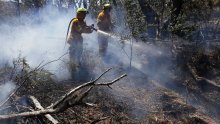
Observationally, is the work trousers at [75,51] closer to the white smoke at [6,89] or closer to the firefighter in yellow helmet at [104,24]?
the firefighter in yellow helmet at [104,24]

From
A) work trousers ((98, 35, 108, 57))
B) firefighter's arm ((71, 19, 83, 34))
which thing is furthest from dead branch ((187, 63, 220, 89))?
firefighter's arm ((71, 19, 83, 34))

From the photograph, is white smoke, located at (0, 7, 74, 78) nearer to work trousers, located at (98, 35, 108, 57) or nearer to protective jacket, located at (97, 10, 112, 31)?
work trousers, located at (98, 35, 108, 57)

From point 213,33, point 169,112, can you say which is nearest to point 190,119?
point 169,112

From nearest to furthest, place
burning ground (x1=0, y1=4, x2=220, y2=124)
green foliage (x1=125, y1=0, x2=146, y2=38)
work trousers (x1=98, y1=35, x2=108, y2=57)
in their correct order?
burning ground (x1=0, y1=4, x2=220, y2=124)
green foliage (x1=125, y1=0, x2=146, y2=38)
work trousers (x1=98, y1=35, x2=108, y2=57)

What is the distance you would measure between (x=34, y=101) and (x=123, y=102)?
2.84 meters

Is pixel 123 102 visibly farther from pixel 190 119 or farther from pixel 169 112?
pixel 190 119

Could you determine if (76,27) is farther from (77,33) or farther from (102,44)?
(102,44)

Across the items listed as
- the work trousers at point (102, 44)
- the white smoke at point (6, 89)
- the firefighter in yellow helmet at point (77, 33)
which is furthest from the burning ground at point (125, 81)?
the firefighter in yellow helmet at point (77, 33)

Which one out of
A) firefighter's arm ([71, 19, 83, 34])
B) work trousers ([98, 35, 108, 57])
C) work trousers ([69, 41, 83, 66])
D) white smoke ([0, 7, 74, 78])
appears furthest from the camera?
work trousers ([98, 35, 108, 57])

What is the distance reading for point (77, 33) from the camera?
9.25m

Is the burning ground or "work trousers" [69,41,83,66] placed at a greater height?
"work trousers" [69,41,83,66]

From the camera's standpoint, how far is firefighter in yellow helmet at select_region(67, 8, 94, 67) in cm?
912

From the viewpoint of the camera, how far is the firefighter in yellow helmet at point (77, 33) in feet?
29.9

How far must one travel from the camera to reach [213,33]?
14.1 m
